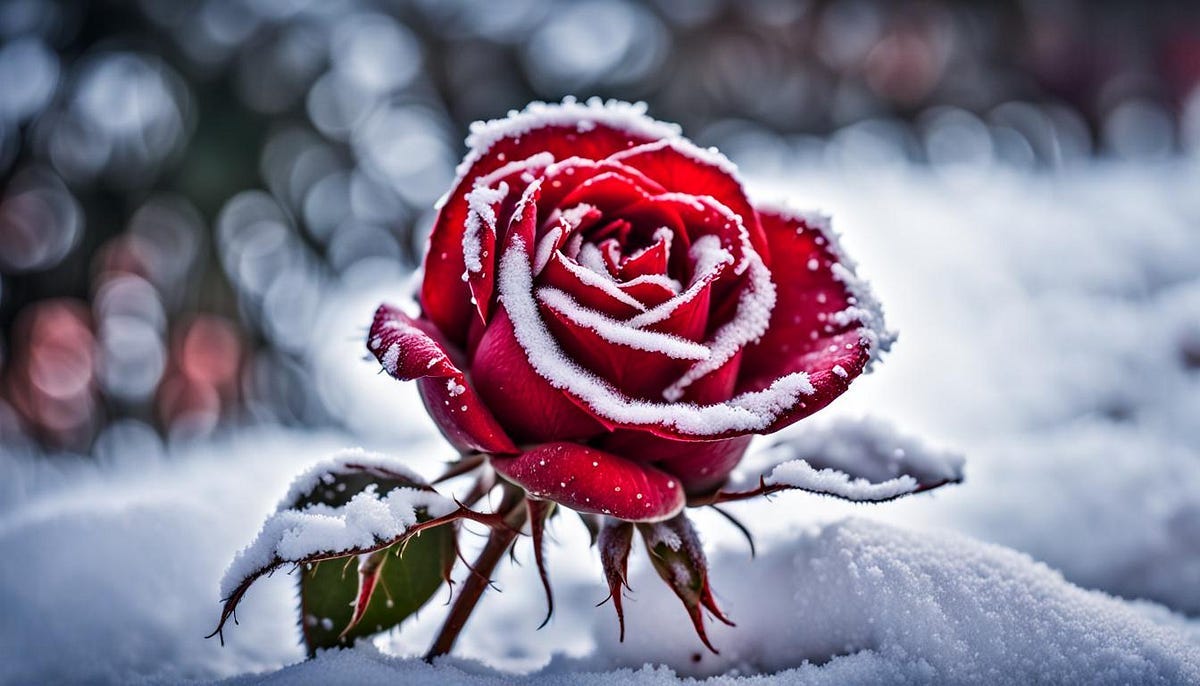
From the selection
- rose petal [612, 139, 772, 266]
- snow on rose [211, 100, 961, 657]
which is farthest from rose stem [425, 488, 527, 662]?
rose petal [612, 139, 772, 266]

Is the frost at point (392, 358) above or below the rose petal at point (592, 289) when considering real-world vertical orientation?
below

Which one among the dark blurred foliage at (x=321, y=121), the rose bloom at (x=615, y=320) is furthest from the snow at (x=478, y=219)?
the dark blurred foliage at (x=321, y=121)

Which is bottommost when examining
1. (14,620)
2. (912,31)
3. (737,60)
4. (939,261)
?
(14,620)

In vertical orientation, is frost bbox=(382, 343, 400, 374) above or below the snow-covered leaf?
above

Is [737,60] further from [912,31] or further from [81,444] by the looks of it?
[81,444]

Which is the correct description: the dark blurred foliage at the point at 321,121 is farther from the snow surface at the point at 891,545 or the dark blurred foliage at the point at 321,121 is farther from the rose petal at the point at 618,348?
the rose petal at the point at 618,348

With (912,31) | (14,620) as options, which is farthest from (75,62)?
(912,31)

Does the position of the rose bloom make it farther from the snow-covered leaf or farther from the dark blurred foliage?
the dark blurred foliage

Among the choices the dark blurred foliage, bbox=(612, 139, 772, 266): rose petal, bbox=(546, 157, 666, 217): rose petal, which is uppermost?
the dark blurred foliage

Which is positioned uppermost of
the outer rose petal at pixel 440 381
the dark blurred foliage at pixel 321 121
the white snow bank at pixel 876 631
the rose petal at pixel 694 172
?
the dark blurred foliage at pixel 321 121
